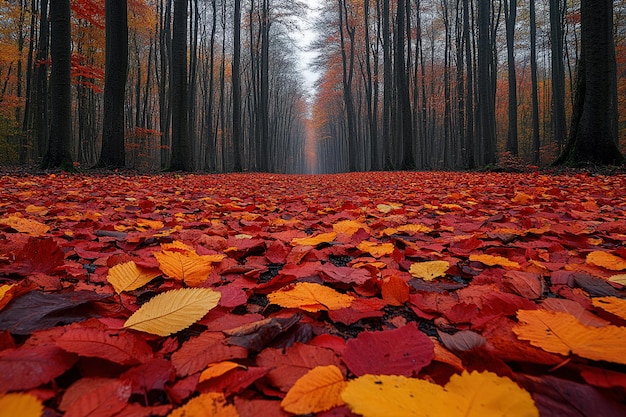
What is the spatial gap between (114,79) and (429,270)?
363 inches

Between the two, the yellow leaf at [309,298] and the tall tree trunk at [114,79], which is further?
the tall tree trunk at [114,79]

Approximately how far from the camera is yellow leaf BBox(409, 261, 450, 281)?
3.75 feet

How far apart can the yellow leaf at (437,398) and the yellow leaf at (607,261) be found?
0.99m

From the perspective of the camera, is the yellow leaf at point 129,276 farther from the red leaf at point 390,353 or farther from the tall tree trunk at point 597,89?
the tall tree trunk at point 597,89

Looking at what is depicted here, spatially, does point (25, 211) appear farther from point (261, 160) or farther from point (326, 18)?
point (326, 18)

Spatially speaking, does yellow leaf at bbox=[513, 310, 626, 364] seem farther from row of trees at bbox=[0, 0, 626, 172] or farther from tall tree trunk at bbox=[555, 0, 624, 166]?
row of trees at bbox=[0, 0, 626, 172]

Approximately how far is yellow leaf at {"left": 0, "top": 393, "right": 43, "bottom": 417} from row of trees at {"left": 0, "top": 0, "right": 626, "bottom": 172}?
809 centimetres

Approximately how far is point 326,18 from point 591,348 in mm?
23264

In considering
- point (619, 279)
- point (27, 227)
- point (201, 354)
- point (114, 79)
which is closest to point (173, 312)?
point (201, 354)

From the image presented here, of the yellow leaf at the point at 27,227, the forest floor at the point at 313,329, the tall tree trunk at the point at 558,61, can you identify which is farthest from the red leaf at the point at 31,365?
the tall tree trunk at the point at 558,61

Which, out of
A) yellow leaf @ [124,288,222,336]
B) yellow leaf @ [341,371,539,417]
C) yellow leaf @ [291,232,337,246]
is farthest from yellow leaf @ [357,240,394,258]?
yellow leaf @ [341,371,539,417]

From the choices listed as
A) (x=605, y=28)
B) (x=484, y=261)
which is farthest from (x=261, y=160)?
(x=484, y=261)

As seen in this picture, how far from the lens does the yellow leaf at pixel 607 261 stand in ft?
3.77

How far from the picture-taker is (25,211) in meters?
2.29
